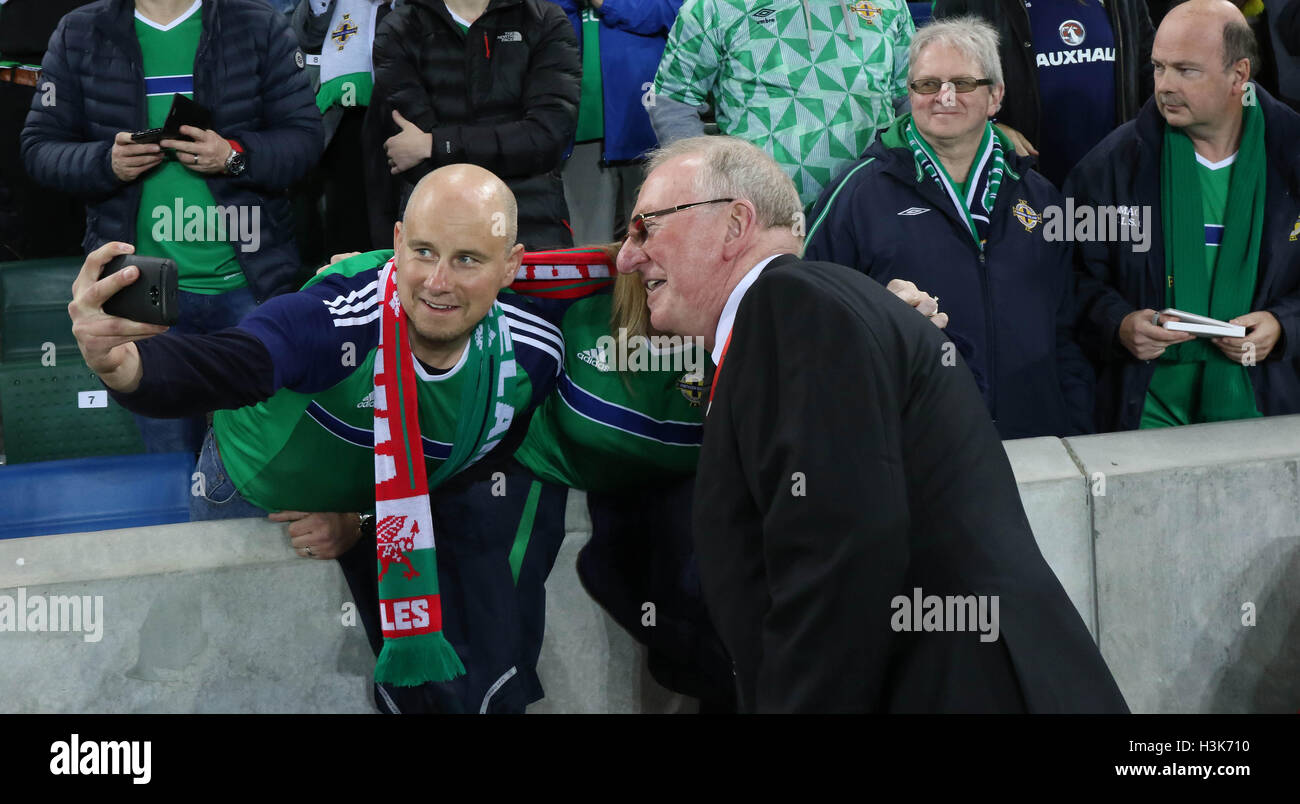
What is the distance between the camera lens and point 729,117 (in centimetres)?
484

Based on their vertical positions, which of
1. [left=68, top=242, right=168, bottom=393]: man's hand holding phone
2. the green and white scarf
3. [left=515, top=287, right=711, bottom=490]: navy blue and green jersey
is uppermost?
the green and white scarf

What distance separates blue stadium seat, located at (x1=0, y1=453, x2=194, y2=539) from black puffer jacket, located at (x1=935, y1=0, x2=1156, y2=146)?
312cm

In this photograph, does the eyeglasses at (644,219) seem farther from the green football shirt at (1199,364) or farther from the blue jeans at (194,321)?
the green football shirt at (1199,364)

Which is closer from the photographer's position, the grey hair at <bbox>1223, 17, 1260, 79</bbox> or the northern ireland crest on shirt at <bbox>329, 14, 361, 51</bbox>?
the grey hair at <bbox>1223, 17, 1260, 79</bbox>

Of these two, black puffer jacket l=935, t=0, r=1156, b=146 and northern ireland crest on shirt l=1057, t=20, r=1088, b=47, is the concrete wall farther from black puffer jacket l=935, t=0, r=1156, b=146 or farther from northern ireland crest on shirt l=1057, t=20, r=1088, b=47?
northern ireland crest on shirt l=1057, t=20, r=1088, b=47

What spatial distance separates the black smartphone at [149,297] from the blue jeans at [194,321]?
6.43ft

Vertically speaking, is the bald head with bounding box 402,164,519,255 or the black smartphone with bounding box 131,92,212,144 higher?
the black smartphone with bounding box 131,92,212,144

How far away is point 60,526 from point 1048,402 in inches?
127

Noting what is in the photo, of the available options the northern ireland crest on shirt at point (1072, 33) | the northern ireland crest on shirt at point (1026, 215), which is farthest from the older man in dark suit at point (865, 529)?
the northern ireland crest on shirt at point (1072, 33)

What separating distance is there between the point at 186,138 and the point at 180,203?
0.70 feet

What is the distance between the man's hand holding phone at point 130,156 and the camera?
4.45 m
